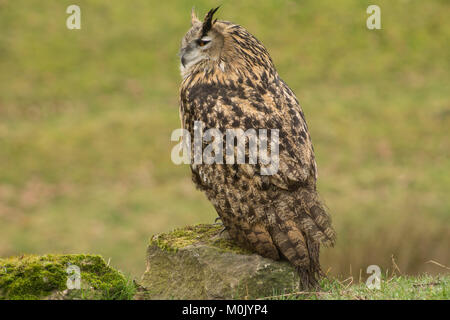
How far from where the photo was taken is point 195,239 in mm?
6867

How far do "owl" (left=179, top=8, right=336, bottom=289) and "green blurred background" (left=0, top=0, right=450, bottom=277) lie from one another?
6560mm

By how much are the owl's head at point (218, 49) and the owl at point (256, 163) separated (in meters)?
0.01

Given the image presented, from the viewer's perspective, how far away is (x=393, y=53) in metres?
25.0

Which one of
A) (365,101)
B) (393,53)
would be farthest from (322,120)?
(393,53)

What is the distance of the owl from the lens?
605 cm

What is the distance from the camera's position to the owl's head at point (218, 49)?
6.44m

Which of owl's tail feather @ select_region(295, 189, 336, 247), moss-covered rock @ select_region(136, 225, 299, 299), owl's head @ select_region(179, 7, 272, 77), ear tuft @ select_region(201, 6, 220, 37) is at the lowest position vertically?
moss-covered rock @ select_region(136, 225, 299, 299)

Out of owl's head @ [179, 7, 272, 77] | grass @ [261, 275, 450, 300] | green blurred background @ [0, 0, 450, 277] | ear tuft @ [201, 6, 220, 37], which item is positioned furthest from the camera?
green blurred background @ [0, 0, 450, 277]

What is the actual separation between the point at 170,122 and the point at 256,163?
49.2 feet

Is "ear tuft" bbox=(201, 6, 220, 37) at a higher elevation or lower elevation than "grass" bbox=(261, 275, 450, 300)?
higher

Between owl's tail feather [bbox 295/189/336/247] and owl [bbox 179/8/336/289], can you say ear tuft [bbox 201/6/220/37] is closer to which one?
owl [bbox 179/8/336/289]

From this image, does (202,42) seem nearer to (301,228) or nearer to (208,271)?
(301,228)

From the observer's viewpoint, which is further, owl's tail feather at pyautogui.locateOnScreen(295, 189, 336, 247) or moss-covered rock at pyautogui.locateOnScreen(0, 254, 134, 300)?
owl's tail feather at pyautogui.locateOnScreen(295, 189, 336, 247)

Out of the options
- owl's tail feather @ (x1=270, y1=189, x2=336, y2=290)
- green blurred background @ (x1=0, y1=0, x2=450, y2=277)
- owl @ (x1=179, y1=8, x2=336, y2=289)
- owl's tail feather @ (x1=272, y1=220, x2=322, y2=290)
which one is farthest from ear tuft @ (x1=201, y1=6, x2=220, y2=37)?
green blurred background @ (x1=0, y1=0, x2=450, y2=277)
